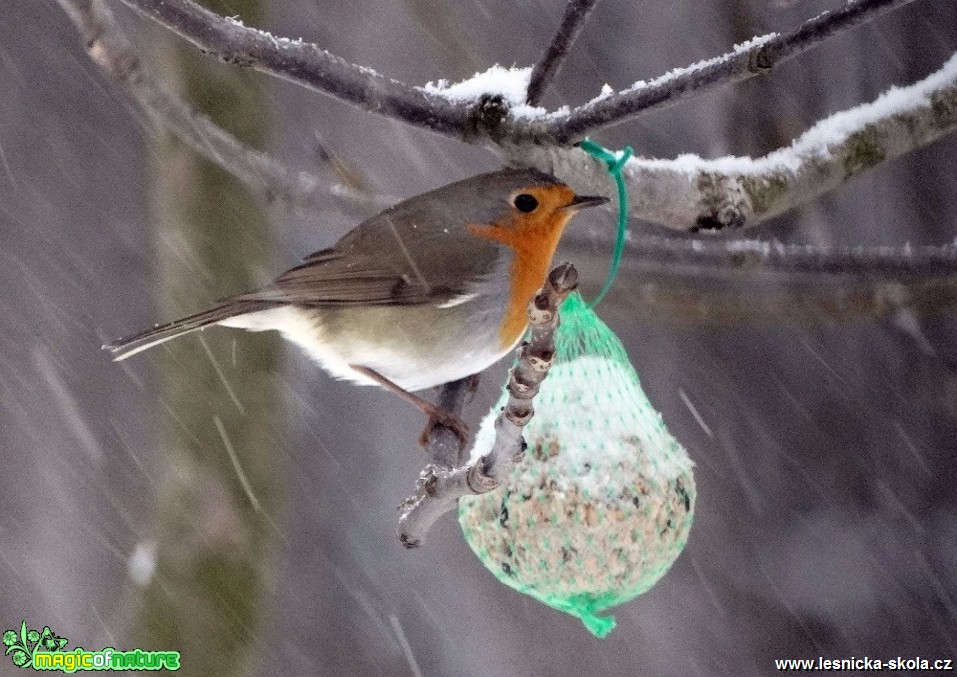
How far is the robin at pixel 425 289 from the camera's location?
3.23 metres

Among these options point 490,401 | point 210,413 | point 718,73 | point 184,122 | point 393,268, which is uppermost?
point 490,401

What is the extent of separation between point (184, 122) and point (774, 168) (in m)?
1.60

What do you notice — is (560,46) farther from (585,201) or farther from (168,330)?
(168,330)

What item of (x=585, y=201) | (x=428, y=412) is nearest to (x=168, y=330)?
(x=428, y=412)

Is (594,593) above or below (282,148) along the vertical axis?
below

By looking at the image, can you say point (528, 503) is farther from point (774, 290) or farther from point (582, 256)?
point (774, 290)

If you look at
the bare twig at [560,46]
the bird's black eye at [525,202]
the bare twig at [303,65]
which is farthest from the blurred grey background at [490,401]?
the bare twig at [303,65]

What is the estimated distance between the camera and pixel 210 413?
13.8 feet

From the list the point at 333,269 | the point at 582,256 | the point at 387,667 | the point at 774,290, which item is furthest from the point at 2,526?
the point at 774,290

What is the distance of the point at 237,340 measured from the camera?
439 centimetres

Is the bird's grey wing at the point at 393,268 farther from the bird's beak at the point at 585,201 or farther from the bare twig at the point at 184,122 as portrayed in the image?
the bird's beak at the point at 585,201

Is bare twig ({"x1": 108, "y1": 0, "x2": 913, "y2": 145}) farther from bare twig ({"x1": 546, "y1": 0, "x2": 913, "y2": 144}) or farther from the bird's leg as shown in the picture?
the bird's leg

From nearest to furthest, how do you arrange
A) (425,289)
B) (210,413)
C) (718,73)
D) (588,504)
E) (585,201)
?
(718,73) < (585,201) < (588,504) < (425,289) < (210,413)

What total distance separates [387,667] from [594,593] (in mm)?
3123
